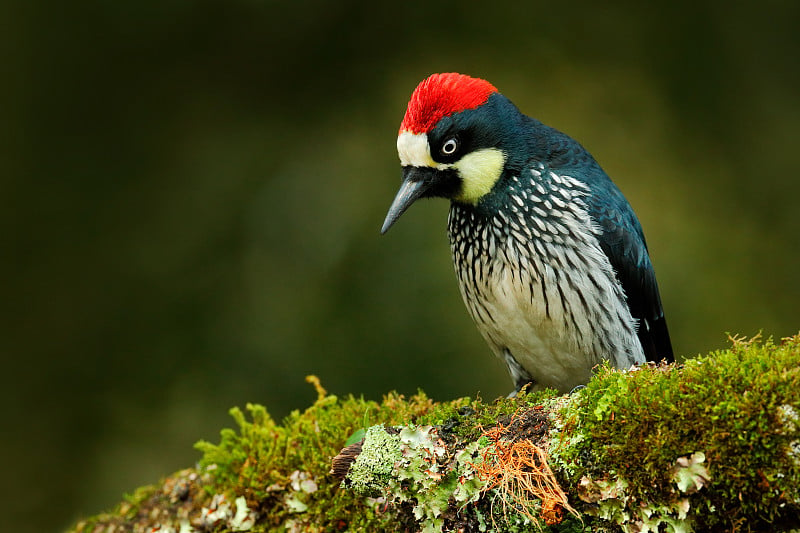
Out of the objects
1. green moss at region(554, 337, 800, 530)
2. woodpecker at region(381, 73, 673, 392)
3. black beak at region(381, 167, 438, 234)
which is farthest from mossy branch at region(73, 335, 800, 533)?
black beak at region(381, 167, 438, 234)

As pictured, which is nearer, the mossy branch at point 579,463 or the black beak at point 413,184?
the mossy branch at point 579,463

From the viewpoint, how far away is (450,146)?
326 centimetres

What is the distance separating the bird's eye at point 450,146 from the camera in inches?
128

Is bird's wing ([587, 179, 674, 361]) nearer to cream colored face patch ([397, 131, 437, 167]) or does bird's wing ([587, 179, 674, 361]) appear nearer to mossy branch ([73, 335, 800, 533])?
cream colored face patch ([397, 131, 437, 167])

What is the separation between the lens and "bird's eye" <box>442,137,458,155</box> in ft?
10.7

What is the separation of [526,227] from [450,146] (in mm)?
454

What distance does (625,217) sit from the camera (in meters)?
3.51

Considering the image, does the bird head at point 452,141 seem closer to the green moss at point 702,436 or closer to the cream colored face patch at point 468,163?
the cream colored face patch at point 468,163

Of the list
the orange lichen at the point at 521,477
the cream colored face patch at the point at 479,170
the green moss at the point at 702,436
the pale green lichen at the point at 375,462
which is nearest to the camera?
the green moss at the point at 702,436

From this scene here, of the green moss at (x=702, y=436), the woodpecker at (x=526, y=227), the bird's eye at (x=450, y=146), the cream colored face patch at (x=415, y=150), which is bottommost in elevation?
the green moss at (x=702, y=436)

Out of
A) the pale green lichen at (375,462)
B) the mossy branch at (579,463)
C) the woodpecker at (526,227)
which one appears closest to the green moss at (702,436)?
the mossy branch at (579,463)

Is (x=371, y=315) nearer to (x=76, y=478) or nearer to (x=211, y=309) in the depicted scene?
(x=211, y=309)

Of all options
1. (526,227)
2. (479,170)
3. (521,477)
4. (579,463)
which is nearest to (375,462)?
(521,477)

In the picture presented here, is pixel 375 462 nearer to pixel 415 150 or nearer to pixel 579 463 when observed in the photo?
pixel 579 463
